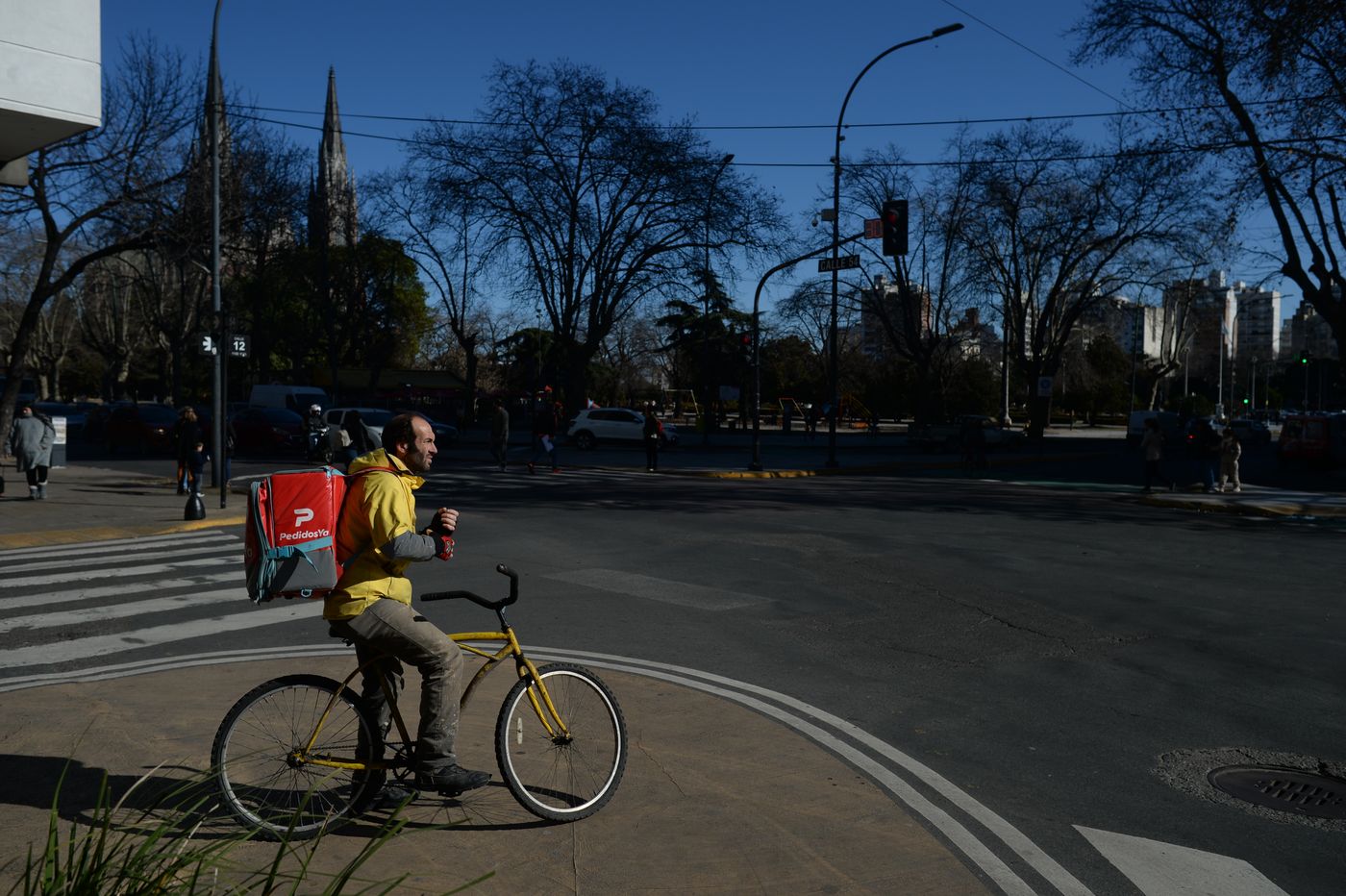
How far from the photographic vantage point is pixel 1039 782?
5.28m

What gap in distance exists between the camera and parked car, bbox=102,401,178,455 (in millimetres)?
34781

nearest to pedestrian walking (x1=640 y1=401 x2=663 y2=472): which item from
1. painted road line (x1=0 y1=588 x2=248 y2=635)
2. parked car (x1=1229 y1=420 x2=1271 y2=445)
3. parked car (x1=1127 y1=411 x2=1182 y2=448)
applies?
painted road line (x1=0 y1=588 x2=248 y2=635)

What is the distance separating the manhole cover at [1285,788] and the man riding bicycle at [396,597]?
12.0 feet

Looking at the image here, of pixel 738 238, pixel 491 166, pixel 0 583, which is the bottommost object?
pixel 0 583

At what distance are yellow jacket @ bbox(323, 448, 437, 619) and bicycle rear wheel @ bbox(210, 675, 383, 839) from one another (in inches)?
14.1

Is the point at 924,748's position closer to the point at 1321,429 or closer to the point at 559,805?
the point at 559,805

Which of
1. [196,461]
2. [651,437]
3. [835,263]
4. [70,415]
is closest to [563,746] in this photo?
[196,461]

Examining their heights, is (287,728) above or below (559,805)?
above

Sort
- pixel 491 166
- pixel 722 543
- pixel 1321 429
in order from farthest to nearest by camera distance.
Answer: pixel 491 166
pixel 1321 429
pixel 722 543

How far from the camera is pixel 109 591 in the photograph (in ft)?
33.4

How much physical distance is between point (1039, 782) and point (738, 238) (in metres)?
38.0

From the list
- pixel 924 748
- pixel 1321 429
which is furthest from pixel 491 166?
pixel 924 748

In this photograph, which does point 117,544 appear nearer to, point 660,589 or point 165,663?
point 165,663

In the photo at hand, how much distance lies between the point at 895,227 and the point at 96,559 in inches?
715
